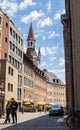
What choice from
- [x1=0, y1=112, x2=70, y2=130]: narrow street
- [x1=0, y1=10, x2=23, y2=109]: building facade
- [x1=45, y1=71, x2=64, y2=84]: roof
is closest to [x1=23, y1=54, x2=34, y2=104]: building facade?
[x1=0, y1=10, x2=23, y2=109]: building facade

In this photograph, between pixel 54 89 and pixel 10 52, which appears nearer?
pixel 10 52

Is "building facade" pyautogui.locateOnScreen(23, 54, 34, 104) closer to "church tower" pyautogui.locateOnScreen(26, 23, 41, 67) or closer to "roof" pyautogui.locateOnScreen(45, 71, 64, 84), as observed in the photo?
"church tower" pyautogui.locateOnScreen(26, 23, 41, 67)

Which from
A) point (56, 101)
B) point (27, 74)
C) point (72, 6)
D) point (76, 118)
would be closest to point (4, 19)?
point (27, 74)

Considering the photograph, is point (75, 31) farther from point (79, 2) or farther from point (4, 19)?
point (4, 19)

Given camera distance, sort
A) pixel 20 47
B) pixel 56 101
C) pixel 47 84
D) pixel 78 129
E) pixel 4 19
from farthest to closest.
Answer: pixel 56 101 → pixel 47 84 → pixel 20 47 → pixel 4 19 → pixel 78 129

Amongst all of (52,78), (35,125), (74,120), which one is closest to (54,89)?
(52,78)

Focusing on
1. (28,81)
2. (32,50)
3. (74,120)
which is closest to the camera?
(74,120)

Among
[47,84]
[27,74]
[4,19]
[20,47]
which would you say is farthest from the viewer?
[47,84]

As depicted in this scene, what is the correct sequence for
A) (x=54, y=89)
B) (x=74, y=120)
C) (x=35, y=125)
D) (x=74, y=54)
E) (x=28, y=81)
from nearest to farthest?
(x=74, y=120) → (x=35, y=125) → (x=74, y=54) → (x=28, y=81) → (x=54, y=89)

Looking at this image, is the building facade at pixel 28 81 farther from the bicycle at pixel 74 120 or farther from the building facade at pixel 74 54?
the bicycle at pixel 74 120

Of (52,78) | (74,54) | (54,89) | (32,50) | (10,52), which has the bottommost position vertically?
(74,54)

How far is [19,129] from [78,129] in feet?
10.3

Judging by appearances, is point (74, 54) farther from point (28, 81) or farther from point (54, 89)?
point (54, 89)

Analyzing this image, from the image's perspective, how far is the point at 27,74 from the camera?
3784 inches
